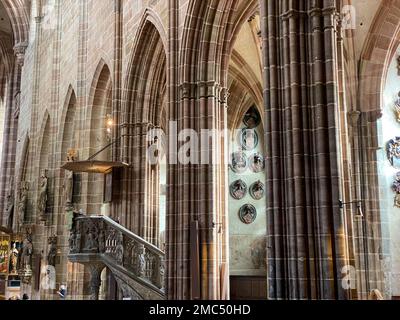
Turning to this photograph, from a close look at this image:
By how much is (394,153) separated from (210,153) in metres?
8.08

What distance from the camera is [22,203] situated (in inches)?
1036

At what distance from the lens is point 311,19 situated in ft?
30.3

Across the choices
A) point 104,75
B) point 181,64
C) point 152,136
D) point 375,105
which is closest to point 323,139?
point 181,64

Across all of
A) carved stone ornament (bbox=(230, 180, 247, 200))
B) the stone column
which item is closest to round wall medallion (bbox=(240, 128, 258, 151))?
carved stone ornament (bbox=(230, 180, 247, 200))

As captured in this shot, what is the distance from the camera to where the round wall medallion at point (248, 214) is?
82.4 feet

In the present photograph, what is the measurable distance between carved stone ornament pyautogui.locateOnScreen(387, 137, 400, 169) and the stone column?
32.7 ft

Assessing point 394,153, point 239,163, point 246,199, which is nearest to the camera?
point 394,153

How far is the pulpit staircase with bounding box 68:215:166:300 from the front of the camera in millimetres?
12359

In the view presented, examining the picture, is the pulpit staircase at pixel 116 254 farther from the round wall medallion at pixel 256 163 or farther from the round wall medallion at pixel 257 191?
the round wall medallion at pixel 256 163

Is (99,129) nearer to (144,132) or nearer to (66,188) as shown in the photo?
(66,188)

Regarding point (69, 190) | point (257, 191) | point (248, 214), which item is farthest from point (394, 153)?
point (69, 190)

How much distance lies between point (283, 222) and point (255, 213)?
16408 millimetres

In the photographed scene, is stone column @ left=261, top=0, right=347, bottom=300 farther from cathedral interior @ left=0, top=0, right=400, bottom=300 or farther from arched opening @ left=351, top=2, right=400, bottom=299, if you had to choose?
arched opening @ left=351, top=2, right=400, bottom=299

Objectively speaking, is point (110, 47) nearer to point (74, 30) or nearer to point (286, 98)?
point (74, 30)
